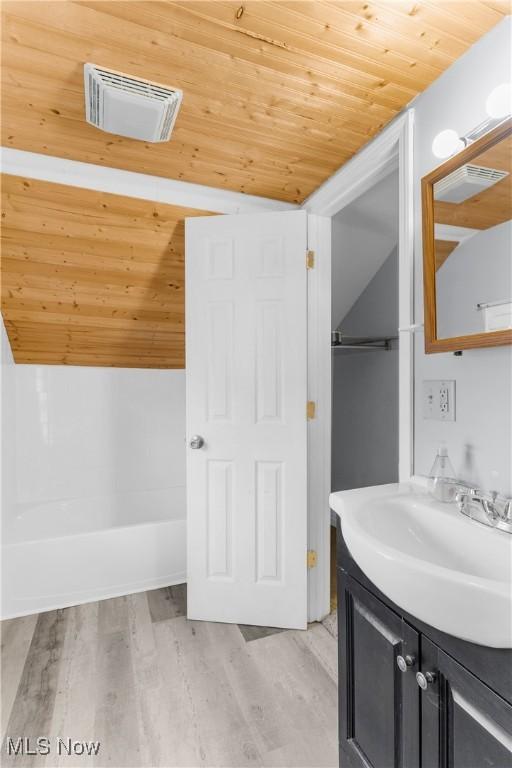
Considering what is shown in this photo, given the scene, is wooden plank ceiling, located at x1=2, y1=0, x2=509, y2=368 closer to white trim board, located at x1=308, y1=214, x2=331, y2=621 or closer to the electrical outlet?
white trim board, located at x1=308, y1=214, x2=331, y2=621

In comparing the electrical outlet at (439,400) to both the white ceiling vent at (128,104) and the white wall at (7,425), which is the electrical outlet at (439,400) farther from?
the white wall at (7,425)

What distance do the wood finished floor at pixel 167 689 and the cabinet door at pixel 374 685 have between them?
0.42 m

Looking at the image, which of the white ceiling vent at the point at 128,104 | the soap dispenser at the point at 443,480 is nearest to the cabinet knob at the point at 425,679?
the soap dispenser at the point at 443,480

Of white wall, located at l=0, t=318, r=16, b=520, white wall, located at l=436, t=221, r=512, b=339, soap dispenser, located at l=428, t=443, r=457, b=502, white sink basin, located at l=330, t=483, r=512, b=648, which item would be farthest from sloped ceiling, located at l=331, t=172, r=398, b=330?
white wall, located at l=0, t=318, r=16, b=520

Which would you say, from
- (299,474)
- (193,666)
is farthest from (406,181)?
(193,666)

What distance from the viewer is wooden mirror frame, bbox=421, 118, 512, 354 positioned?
103 centimetres

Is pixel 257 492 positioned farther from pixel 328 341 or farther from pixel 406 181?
pixel 406 181

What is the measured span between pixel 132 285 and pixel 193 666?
1.98 m

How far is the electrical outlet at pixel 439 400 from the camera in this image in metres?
1.22

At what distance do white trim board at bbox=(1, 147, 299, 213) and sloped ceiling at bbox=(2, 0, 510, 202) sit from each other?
0.06m

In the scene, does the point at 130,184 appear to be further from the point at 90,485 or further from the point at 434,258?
the point at 90,485

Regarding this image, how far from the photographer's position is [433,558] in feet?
3.19

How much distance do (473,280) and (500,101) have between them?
46 centimetres

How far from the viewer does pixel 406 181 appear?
1389mm
